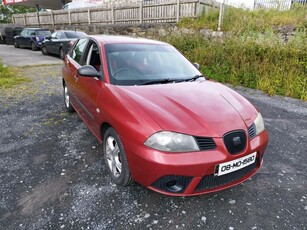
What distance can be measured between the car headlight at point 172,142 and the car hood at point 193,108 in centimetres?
5

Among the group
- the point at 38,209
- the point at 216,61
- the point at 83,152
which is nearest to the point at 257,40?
the point at 216,61

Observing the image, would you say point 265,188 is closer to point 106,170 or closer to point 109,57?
point 106,170

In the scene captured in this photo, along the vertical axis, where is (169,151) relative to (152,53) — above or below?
below

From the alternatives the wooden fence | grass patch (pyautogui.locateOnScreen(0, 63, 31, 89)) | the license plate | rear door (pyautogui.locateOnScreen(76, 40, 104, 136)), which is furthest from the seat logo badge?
the wooden fence

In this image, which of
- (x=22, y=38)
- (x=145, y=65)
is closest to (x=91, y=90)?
(x=145, y=65)

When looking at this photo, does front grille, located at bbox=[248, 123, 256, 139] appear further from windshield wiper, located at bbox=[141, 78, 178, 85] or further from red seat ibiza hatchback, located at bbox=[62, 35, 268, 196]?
windshield wiper, located at bbox=[141, 78, 178, 85]

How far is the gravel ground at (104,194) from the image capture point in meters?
2.18

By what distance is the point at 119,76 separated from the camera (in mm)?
2873

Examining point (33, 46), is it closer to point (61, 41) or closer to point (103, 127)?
point (61, 41)

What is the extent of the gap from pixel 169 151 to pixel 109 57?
162cm

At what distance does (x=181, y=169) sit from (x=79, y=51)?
9.88 feet

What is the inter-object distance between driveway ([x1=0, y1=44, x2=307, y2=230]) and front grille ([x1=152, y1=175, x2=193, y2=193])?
32 cm

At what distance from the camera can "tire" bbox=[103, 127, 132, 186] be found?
2.37m

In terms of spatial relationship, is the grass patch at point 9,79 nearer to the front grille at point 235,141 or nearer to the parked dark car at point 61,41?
the parked dark car at point 61,41
